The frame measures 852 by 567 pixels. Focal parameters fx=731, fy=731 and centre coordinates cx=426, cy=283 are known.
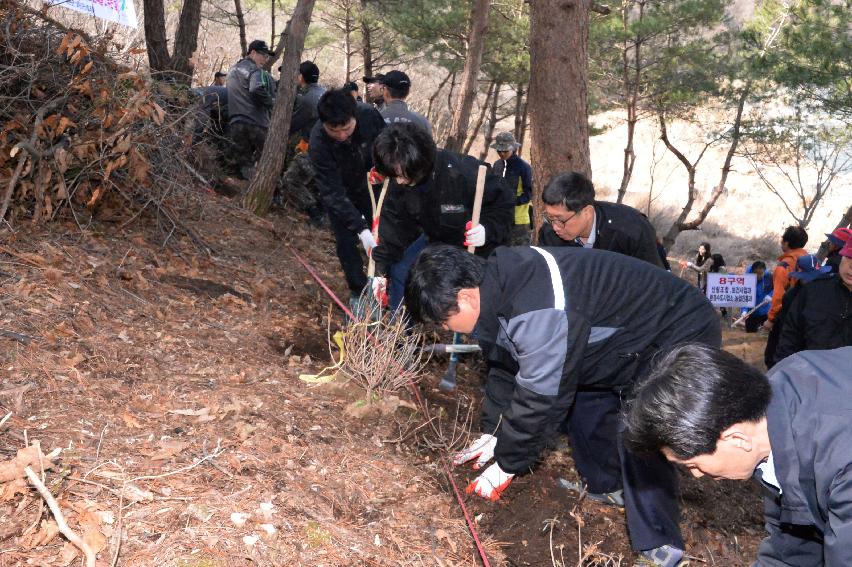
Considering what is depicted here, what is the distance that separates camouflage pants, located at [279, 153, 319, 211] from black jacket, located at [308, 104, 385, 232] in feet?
9.82

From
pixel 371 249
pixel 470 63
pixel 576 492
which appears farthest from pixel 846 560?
pixel 470 63

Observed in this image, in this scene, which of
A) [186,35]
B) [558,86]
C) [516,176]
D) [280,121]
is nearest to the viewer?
[558,86]

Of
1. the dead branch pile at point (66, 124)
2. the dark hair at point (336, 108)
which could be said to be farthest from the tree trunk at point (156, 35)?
the dark hair at point (336, 108)

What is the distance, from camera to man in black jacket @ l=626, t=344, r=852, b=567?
142 centimetres

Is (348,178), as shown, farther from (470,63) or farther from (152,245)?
(470,63)

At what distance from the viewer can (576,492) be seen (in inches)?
137

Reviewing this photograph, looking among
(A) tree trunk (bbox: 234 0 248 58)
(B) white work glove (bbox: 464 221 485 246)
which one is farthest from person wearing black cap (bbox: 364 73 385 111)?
(B) white work glove (bbox: 464 221 485 246)

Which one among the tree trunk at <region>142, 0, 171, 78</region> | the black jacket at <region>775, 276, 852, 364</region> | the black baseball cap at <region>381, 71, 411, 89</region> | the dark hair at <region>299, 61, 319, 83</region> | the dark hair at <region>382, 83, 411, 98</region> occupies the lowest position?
the black jacket at <region>775, 276, 852, 364</region>

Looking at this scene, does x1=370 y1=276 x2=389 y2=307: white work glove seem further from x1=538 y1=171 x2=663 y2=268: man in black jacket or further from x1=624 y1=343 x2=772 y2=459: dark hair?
x1=624 y1=343 x2=772 y2=459: dark hair

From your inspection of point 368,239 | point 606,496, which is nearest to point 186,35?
point 368,239

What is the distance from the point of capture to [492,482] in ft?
10.2

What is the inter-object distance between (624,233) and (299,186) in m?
5.07

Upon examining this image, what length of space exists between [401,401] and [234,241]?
273cm

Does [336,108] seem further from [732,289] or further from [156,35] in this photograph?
[732,289]
